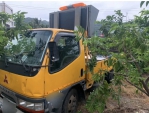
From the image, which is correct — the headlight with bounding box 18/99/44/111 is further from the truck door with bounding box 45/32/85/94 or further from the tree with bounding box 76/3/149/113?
the tree with bounding box 76/3/149/113

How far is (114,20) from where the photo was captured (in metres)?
2.29

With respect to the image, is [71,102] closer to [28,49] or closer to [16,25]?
[28,49]

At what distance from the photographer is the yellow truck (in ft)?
7.56

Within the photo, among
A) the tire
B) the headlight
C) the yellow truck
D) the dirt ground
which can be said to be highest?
the yellow truck

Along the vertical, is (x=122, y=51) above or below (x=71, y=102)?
above

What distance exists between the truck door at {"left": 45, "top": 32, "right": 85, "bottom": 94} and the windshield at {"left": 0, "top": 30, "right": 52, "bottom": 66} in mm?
212

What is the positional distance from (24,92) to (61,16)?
2.42m

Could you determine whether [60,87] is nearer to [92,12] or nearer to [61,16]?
[92,12]

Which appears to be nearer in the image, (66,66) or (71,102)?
(66,66)

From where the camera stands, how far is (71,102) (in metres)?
3.04

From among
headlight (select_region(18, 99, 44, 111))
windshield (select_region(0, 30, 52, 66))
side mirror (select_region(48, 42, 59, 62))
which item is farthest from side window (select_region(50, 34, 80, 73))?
headlight (select_region(18, 99, 44, 111))

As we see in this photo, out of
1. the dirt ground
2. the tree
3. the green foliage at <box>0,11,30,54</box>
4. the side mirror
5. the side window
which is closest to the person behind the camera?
the tree

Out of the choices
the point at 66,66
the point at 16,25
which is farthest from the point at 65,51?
the point at 16,25

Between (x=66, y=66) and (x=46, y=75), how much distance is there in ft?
1.71
